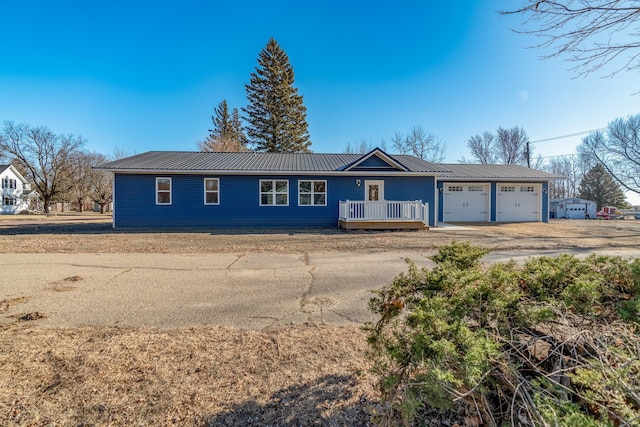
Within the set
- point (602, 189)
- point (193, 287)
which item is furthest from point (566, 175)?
point (193, 287)

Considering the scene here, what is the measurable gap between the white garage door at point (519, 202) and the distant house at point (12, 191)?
56.1 m

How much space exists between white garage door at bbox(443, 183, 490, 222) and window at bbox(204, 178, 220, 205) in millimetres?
13597

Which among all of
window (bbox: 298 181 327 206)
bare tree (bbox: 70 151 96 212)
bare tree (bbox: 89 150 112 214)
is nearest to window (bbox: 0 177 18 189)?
bare tree (bbox: 70 151 96 212)

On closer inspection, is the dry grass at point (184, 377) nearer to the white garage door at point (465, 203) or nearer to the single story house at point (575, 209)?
the white garage door at point (465, 203)

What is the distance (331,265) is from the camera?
23.3 feet

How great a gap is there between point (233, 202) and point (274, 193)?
7.06ft

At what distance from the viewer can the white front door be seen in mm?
15875

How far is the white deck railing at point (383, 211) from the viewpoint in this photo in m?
14.4

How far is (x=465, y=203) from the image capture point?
1891 centimetres

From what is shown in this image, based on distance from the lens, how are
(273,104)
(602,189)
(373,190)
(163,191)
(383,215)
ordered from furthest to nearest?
1. (602,189)
2. (273,104)
3. (373,190)
4. (163,191)
5. (383,215)

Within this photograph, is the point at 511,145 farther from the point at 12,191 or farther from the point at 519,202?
the point at 12,191

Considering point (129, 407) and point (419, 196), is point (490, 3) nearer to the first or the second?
point (129, 407)

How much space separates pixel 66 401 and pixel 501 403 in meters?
2.90

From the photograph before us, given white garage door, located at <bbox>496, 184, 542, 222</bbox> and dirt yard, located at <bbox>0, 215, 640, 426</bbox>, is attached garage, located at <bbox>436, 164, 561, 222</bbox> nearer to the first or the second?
white garage door, located at <bbox>496, 184, 542, 222</bbox>
